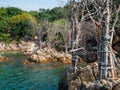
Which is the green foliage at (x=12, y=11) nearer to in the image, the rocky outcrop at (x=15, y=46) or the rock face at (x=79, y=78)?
the rocky outcrop at (x=15, y=46)

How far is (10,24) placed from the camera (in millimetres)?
95688

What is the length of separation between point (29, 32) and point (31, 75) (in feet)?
182

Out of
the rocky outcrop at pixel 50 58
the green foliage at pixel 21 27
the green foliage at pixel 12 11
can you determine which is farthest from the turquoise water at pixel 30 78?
the green foliage at pixel 12 11

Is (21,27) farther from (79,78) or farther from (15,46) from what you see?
(79,78)

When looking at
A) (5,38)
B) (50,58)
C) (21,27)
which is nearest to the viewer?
(50,58)

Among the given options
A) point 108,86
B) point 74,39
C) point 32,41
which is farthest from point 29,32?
point 108,86

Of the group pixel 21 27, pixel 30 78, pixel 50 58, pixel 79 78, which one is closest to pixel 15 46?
pixel 21 27

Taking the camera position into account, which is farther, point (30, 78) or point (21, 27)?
point (21, 27)

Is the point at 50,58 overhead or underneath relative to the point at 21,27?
underneath

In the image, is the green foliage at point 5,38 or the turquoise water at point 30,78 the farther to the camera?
the green foliage at point 5,38

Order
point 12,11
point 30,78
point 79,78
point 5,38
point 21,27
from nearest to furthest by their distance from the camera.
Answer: point 79,78
point 30,78
point 5,38
point 21,27
point 12,11

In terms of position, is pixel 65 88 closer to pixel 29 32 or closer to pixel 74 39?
pixel 74 39

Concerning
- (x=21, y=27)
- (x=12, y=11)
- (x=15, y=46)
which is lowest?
(x=15, y=46)

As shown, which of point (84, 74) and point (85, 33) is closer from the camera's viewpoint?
point (84, 74)
